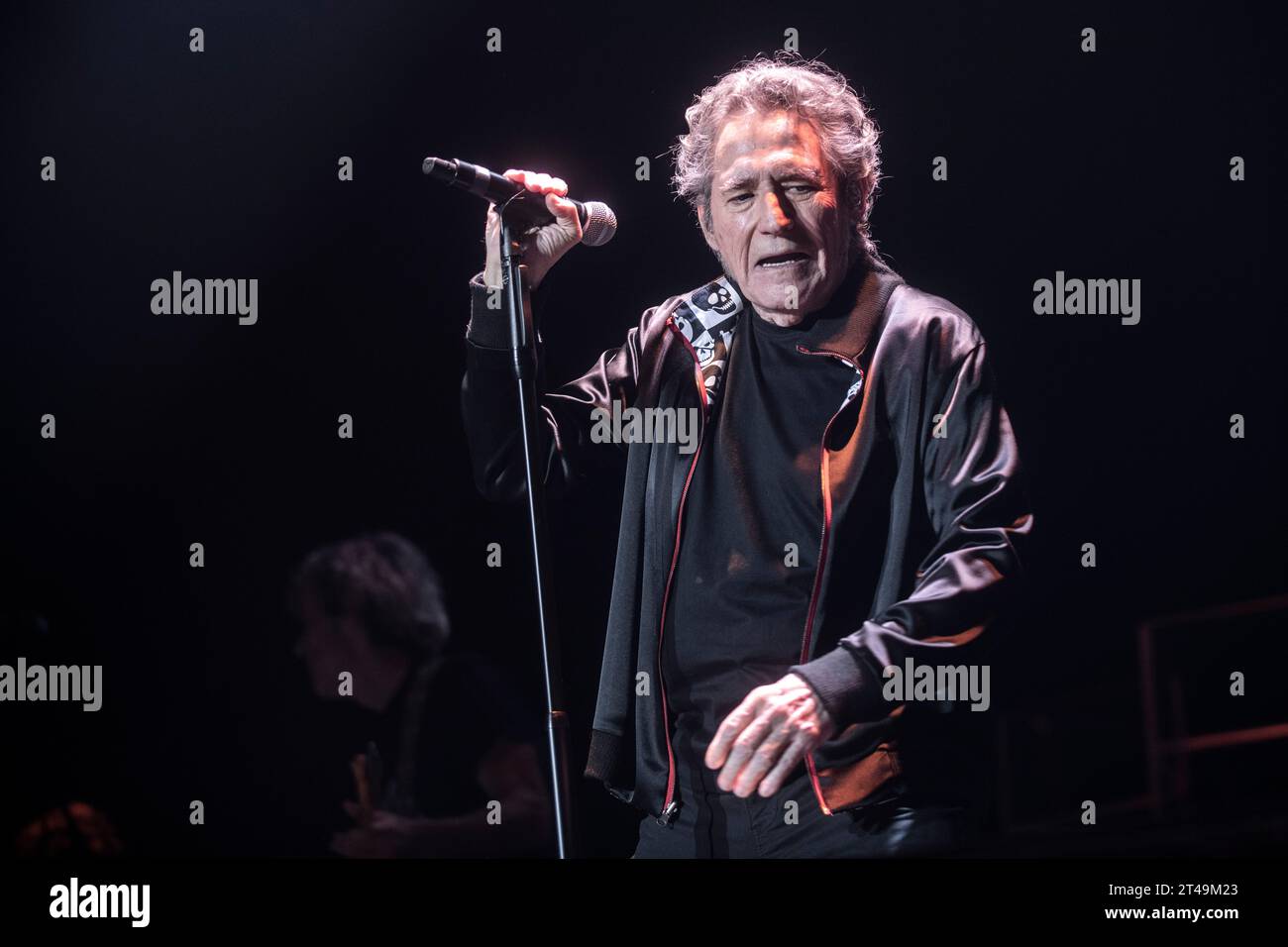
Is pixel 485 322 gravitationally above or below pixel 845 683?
above

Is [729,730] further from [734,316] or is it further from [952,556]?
[734,316]

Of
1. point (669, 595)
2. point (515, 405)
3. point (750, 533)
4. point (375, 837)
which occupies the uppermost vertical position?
point (515, 405)

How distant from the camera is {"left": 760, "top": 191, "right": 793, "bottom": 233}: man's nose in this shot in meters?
2.79

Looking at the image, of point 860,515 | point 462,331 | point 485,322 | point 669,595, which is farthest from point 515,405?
point 860,515

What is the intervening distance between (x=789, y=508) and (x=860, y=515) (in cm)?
13

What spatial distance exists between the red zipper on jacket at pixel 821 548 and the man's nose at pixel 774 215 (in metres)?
0.24

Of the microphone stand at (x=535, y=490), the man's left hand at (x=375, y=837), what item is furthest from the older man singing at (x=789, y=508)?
the man's left hand at (x=375, y=837)

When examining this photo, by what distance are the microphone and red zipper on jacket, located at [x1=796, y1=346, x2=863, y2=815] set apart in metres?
0.44

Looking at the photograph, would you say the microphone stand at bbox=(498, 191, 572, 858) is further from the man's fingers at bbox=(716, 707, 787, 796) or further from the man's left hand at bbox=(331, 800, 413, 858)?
the man's left hand at bbox=(331, 800, 413, 858)

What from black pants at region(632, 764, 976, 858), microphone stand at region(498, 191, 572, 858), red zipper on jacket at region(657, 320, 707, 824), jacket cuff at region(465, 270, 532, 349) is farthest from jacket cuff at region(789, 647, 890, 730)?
jacket cuff at region(465, 270, 532, 349)

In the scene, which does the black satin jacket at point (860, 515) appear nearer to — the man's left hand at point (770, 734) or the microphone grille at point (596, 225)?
the man's left hand at point (770, 734)

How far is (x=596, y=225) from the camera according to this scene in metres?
2.69

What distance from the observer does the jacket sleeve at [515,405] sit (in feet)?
8.84
